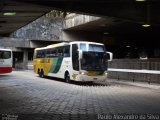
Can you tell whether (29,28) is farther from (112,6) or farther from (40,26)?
(112,6)

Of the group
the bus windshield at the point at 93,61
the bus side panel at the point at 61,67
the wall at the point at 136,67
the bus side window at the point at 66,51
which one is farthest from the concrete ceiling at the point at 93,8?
the wall at the point at 136,67

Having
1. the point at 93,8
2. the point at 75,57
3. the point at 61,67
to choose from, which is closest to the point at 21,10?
the point at 93,8

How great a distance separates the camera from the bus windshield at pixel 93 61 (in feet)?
86.2

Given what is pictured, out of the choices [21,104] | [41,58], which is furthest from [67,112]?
[41,58]

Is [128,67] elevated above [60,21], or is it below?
below

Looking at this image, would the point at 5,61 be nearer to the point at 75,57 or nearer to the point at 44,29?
the point at 44,29

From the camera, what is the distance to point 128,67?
31656mm

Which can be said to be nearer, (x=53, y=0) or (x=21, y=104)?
(x=21, y=104)

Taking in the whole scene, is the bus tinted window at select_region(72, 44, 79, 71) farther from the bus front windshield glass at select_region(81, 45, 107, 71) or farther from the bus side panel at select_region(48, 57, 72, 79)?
the bus side panel at select_region(48, 57, 72, 79)

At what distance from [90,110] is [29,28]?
3085cm

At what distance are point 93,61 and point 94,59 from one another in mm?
166

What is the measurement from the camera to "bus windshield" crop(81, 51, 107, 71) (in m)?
26.3

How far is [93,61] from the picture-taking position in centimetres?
2655

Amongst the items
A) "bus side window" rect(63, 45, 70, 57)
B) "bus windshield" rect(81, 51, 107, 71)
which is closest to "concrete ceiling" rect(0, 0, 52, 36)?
"bus windshield" rect(81, 51, 107, 71)
